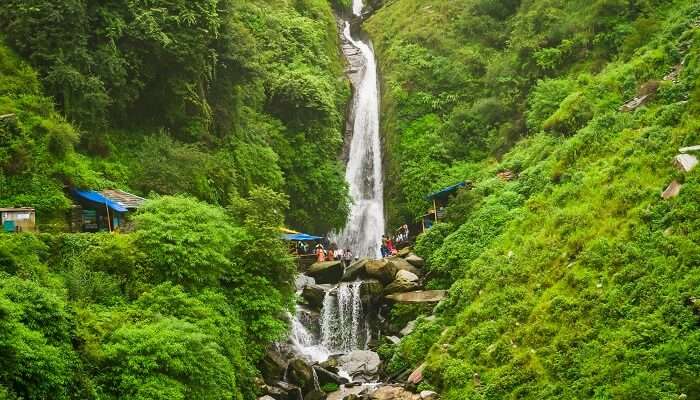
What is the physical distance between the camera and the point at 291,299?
79.4 feet

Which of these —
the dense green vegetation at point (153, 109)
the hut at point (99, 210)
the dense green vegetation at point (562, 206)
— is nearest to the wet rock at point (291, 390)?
the dense green vegetation at point (562, 206)

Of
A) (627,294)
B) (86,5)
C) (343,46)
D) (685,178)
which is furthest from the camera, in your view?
(343,46)

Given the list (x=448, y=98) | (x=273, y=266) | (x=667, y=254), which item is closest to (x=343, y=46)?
(x=448, y=98)

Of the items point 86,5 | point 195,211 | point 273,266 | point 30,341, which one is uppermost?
point 86,5

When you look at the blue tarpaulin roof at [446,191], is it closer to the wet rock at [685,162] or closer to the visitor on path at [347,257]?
the visitor on path at [347,257]

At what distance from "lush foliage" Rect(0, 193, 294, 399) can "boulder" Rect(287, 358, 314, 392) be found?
5.71 ft

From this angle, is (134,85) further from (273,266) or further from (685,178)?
(685,178)

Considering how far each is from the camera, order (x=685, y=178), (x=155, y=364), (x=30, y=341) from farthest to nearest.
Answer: (x=685, y=178)
(x=155, y=364)
(x=30, y=341)

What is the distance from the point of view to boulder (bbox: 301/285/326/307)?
98.5 ft

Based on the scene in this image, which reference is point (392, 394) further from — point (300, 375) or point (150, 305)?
point (150, 305)

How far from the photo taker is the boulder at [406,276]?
99.5 ft

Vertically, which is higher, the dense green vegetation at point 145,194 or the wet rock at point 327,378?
the dense green vegetation at point 145,194

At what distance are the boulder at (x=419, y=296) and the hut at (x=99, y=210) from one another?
11232 mm

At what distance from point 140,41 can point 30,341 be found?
17.3 m
